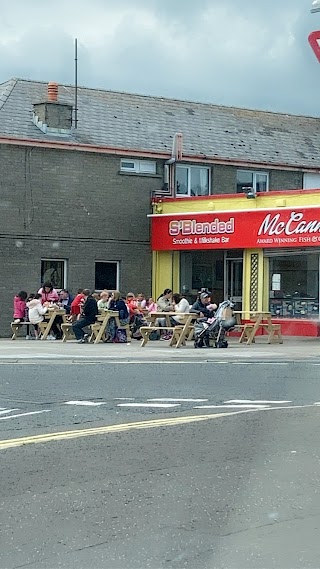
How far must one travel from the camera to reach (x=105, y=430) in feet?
38.0

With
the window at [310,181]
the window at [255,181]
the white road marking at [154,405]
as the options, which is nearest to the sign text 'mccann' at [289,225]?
the window at [255,181]

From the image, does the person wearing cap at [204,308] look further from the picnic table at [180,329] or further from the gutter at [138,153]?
the gutter at [138,153]

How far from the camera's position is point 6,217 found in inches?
1238

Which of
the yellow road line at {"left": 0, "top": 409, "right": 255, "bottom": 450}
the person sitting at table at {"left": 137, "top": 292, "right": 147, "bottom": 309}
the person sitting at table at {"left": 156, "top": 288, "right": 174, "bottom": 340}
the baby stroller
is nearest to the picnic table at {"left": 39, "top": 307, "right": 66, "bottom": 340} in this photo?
the person sitting at table at {"left": 156, "top": 288, "right": 174, "bottom": 340}

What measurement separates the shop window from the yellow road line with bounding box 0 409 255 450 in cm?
1770

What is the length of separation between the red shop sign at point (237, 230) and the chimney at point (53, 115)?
406 centimetres

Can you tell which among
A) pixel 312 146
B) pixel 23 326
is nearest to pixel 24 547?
pixel 23 326

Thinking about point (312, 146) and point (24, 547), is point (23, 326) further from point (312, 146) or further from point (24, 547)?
point (24, 547)

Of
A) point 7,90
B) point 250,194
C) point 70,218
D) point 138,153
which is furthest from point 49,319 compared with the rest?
point 7,90

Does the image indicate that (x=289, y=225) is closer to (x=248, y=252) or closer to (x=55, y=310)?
(x=248, y=252)

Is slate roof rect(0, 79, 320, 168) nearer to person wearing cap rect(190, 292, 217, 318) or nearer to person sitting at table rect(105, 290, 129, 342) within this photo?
person sitting at table rect(105, 290, 129, 342)

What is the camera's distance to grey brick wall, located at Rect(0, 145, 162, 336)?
104 ft

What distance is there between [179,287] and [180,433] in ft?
75.1

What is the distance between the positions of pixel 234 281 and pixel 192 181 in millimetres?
4104
